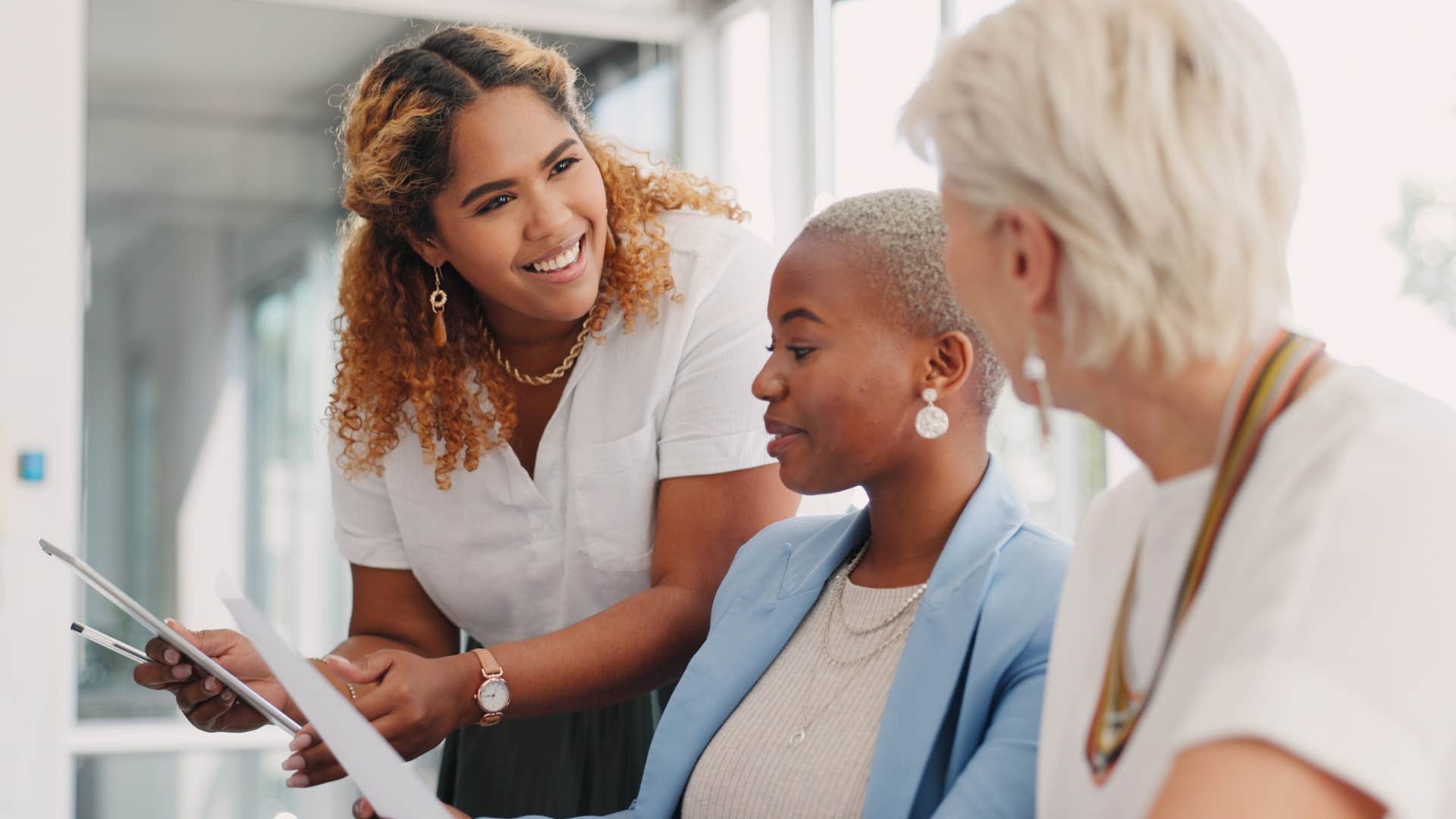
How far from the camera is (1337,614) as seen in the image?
0.74 m

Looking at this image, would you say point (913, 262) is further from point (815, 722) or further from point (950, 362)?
point (815, 722)

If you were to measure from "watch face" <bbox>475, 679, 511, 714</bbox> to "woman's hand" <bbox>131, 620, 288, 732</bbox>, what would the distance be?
0.25m

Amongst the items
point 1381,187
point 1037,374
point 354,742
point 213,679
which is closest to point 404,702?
point 213,679

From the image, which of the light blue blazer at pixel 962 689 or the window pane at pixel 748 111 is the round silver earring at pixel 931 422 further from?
the window pane at pixel 748 111

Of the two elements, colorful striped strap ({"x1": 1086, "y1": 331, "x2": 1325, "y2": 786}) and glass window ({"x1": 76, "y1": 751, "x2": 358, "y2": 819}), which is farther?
glass window ({"x1": 76, "y1": 751, "x2": 358, "y2": 819})

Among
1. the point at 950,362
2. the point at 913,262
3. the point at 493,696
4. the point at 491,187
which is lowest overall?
the point at 493,696

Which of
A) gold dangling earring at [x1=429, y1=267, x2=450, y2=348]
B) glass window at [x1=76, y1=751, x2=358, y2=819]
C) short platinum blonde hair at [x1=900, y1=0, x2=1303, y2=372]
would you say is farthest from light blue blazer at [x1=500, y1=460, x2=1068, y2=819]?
glass window at [x1=76, y1=751, x2=358, y2=819]

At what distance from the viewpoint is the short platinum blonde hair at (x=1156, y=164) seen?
83cm

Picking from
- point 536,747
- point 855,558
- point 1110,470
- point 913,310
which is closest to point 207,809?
point 536,747

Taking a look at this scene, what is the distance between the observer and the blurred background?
12.2 feet

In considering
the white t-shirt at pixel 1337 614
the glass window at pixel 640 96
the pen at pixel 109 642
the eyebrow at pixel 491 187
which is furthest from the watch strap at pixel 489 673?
the glass window at pixel 640 96

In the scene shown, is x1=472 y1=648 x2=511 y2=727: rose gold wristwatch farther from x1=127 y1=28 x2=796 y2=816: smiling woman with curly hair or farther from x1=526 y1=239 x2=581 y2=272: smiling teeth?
x1=526 y1=239 x2=581 y2=272: smiling teeth

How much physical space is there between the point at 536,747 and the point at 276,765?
232cm

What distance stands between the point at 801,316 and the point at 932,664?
41 cm
